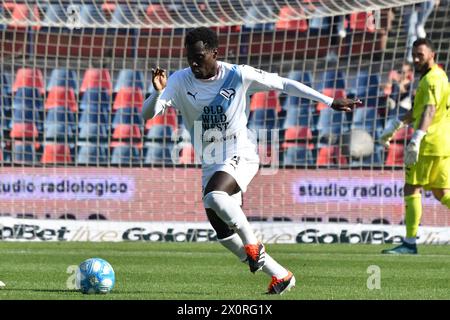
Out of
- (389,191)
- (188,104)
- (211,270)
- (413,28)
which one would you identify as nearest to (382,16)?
(413,28)

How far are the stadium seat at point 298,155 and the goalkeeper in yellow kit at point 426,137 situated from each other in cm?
647

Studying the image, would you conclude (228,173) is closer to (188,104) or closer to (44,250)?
(188,104)

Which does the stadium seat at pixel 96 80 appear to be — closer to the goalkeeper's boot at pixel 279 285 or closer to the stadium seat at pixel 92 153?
the stadium seat at pixel 92 153

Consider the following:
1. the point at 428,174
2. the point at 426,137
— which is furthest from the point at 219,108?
the point at 426,137

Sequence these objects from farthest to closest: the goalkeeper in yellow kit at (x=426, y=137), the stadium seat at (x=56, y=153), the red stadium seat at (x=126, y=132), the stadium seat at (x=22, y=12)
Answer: the red stadium seat at (x=126, y=132)
the stadium seat at (x=56, y=153)
the stadium seat at (x=22, y=12)
the goalkeeper in yellow kit at (x=426, y=137)

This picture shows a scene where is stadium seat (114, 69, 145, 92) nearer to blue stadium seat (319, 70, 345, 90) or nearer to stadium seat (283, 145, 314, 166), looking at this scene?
stadium seat (283, 145, 314, 166)

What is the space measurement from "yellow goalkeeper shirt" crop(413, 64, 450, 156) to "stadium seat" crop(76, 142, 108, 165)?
8.41 metres

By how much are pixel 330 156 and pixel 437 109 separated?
6686 mm

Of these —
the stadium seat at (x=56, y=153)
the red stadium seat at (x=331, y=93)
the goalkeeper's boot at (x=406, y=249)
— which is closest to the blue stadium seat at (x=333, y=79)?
the red stadium seat at (x=331, y=93)

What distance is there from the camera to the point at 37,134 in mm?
21000

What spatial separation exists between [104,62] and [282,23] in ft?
11.9

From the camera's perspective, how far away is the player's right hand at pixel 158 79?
8094 millimetres

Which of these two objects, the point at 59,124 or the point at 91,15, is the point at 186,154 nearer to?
the point at 59,124

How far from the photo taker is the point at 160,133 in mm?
20828
